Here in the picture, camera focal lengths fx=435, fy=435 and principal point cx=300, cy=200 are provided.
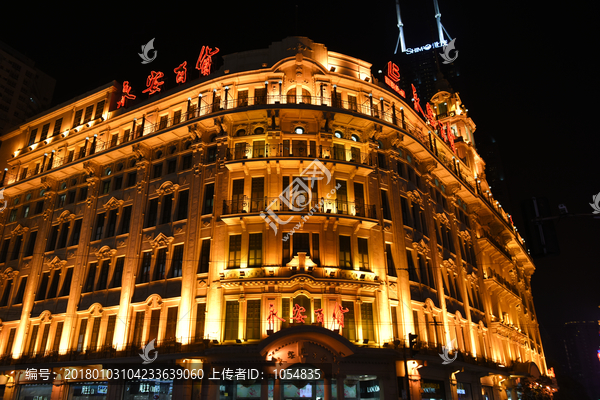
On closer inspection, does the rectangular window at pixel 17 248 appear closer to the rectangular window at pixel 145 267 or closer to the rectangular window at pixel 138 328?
the rectangular window at pixel 145 267

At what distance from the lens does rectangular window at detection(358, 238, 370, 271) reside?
89.4 feet

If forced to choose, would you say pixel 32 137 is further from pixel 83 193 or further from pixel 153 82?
pixel 153 82

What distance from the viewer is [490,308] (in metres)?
40.8

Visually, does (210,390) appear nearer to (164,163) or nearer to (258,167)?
(258,167)

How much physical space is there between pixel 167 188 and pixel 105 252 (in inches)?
252

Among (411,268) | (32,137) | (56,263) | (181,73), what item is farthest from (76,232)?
(411,268)

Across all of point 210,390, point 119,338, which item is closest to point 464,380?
point 210,390

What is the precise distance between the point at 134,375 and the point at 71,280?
10375mm

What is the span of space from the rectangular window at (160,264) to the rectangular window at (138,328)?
2.38 meters

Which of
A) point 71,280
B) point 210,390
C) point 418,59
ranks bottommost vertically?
point 210,390

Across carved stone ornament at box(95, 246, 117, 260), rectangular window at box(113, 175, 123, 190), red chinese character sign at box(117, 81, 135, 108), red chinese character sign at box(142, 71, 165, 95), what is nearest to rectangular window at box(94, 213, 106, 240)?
carved stone ornament at box(95, 246, 117, 260)

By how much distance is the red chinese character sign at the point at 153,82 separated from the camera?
35.1 meters

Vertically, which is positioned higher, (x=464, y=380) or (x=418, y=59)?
(x=418, y=59)

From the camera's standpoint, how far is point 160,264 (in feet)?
94.0
